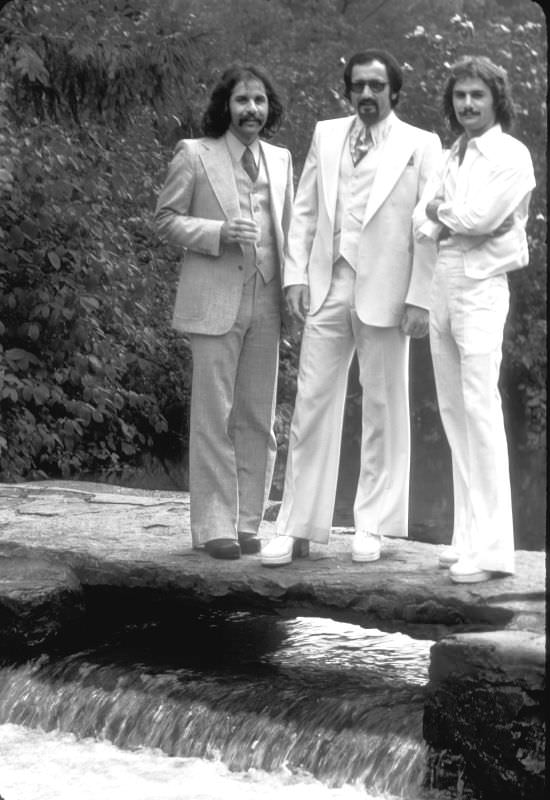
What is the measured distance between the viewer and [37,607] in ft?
20.5

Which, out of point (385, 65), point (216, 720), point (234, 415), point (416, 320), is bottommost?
point (216, 720)

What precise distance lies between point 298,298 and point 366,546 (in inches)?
41.5

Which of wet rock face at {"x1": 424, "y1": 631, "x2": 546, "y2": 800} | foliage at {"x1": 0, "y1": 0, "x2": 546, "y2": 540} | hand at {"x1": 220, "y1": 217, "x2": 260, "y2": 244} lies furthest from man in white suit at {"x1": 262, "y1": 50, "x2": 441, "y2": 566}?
foliage at {"x1": 0, "y1": 0, "x2": 546, "y2": 540}

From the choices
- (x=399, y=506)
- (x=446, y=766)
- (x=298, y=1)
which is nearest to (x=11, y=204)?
(x=399, y=506)

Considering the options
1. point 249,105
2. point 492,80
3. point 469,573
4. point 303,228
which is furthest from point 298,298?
point 469,573

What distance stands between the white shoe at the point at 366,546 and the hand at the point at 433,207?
135cm

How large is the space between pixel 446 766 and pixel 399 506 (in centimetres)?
127

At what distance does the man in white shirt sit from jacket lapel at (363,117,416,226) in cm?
24

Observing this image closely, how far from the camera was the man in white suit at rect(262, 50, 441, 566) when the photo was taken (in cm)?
580

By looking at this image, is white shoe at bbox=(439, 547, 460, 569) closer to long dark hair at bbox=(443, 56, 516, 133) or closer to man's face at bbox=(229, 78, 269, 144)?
long dark hair at bbox=(443, 56, 516, 133)

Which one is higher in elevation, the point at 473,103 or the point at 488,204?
the point at 473,103

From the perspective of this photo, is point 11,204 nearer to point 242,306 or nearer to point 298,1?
point 242,306

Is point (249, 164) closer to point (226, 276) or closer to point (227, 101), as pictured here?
point (227, 101)

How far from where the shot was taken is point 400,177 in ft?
19.1
